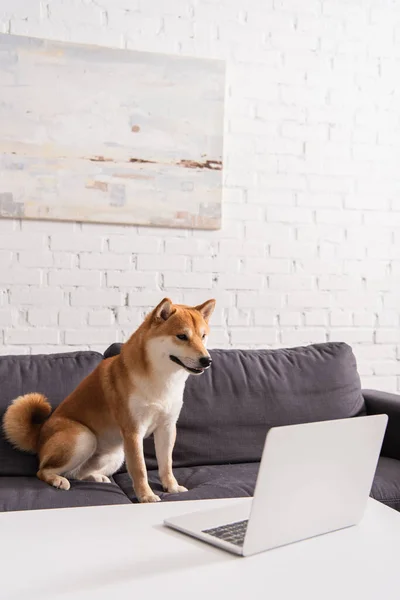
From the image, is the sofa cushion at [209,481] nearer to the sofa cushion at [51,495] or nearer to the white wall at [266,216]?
the sofa cushion at [51,495]

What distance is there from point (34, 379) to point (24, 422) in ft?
0.61

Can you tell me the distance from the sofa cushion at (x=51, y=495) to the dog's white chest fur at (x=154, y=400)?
212 millimetres

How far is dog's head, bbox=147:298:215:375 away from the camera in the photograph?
6.91 ft

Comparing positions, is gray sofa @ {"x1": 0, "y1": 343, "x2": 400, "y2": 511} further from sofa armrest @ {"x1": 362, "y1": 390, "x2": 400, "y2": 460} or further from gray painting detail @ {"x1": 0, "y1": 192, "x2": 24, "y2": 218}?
gray painting detail @ {"x1": 0, "y1": 192, "x2": 24, "y2": 218}

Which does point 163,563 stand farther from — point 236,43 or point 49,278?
point 236,43

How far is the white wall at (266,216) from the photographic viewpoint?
2.91 metres

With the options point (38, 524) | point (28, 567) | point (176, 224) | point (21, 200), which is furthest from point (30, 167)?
point (28, 567)

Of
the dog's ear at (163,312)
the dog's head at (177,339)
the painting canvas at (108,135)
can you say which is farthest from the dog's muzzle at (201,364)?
the painting canvas at (108,135)

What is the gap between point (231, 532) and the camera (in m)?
1.15

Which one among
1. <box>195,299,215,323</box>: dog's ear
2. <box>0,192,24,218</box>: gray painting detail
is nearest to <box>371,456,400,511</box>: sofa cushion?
<box>195,299,215,323</box>: dog's ear

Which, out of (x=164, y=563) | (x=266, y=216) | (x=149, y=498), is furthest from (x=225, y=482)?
(x=266, y=216)

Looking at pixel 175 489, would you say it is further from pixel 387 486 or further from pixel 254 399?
pixel 387 486

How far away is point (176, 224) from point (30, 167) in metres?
0.64

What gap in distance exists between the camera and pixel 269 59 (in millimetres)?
3174
